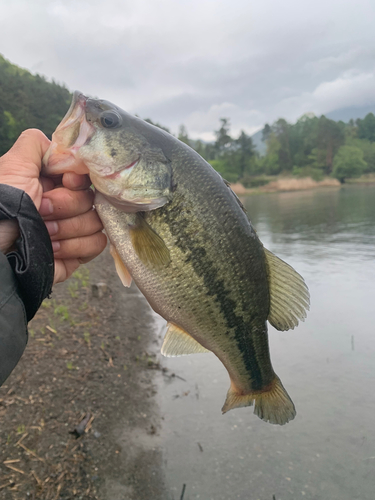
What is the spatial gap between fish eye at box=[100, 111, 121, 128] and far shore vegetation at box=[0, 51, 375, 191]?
1918 inches

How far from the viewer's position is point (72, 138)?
2.03 m

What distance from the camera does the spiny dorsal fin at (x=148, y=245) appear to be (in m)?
2.02

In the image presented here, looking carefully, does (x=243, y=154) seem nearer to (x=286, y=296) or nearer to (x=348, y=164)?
(x=348, y=164)

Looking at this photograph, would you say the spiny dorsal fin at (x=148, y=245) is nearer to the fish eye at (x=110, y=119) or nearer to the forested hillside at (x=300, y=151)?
the fish eye at (x=110, y=119)

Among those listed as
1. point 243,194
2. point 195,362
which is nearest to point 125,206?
point 195,362

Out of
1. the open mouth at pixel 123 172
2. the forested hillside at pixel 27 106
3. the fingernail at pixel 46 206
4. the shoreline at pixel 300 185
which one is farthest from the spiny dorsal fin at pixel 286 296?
the shoreline at pixel 300 185

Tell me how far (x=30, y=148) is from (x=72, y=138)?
0.33m

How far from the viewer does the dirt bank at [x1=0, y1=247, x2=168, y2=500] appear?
3498 mm

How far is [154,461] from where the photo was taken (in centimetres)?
421

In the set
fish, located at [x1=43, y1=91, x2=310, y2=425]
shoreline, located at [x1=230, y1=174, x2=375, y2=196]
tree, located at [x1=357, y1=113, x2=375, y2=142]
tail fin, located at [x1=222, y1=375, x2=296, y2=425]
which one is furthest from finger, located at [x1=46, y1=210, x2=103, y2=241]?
tree, located at [x1=357, y1=113, x2=375, y2=142]

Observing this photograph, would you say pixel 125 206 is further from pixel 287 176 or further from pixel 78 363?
pixel 287 176

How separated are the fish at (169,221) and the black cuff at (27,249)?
38 centimetres

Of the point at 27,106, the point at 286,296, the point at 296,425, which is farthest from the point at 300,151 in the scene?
the point at 286,296

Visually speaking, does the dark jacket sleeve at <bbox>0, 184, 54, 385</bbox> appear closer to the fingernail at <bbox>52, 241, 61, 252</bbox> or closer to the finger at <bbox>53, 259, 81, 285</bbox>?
the fingernail at <bbox>52, 241, 61, 252</bbox>
